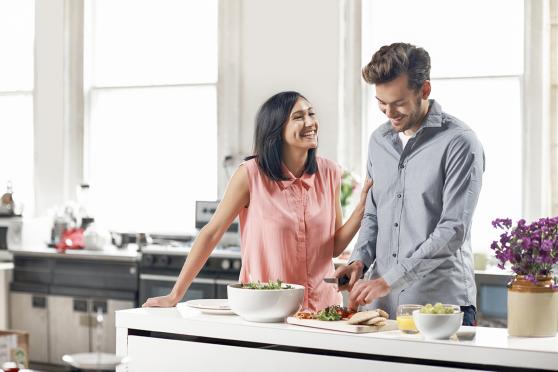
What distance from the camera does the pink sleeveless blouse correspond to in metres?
3.13

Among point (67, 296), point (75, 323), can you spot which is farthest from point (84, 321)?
point (67, 296)

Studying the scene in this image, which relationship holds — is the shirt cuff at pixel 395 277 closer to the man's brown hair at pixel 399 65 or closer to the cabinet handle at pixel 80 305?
the man's brown hair at pixel 399 65

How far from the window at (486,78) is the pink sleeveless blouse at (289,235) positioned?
8.41 feet

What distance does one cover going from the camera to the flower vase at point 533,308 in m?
2.36

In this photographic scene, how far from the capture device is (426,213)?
276cm

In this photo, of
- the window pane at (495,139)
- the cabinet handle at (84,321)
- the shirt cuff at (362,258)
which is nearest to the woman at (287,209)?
the shirt cuff at (362,258)

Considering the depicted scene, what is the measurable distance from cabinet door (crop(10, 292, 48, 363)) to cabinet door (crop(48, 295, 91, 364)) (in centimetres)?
5

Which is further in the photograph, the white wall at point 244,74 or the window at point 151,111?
the window at point 151,111

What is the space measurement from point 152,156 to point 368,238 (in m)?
3.97

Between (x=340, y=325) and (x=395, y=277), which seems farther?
(x=395, y=277)

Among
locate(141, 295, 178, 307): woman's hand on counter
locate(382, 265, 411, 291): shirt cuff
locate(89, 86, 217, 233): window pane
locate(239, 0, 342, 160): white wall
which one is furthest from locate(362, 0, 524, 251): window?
locate(141, 295, 178, 307): woman's hand on counter

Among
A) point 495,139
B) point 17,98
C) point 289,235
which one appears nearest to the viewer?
point 289,235

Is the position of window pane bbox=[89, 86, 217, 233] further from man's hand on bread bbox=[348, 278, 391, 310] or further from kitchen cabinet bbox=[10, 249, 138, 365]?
man's hand on bread bbox=[348, 278, 391, 310]

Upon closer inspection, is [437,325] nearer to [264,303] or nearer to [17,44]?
[264,303]
